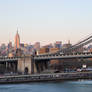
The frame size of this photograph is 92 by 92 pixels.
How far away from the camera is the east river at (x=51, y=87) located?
62.2 meters

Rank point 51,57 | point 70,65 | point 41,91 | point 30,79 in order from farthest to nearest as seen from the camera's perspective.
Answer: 1. point 70,65
2. point 51,57
3. point 30,79
4. point 41,91

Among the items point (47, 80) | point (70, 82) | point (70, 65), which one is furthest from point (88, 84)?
point (70, 65)

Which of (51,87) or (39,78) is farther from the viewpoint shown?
(39,78)

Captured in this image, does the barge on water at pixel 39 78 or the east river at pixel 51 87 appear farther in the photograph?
the barge on water at pixel 39 78

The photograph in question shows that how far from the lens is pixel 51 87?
6562cm

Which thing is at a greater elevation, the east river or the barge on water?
the barge on water

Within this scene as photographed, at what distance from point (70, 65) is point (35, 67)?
5667 cm

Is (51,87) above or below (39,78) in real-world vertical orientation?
below

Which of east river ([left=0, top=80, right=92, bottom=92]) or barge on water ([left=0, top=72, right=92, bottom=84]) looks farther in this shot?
barge on water ([left=0, top=72, right=92, bottom=84])

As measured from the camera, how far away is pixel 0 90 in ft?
206

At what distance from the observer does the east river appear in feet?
204

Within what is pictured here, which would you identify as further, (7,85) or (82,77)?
(82,77)

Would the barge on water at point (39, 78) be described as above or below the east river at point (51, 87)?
above

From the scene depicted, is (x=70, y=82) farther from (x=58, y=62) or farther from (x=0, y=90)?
(x=58, y=62)
